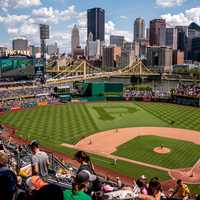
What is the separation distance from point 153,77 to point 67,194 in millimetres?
152369

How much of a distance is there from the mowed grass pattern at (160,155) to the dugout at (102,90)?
114 feet

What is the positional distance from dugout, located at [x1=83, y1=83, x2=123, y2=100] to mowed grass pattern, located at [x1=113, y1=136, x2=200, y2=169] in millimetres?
34768

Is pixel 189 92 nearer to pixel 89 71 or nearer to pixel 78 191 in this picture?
pixel 78 191

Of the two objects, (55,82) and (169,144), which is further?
(55,82)

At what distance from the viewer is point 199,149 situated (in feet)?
111

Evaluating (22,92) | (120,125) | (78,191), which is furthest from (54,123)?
(78,191)

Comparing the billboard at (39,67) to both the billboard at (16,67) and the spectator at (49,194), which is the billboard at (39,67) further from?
the spectator at (49,194)

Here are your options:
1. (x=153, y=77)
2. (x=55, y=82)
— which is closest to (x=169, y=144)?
(x=55, y=82)

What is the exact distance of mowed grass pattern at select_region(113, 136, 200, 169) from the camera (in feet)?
96.2

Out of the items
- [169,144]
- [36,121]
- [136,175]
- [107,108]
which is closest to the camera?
[136,175]

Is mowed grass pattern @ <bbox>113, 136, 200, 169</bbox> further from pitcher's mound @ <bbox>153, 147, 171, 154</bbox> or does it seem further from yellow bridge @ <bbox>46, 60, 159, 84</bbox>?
yellow bridge @ <bbox>46, 60, 159, 84</bbox>

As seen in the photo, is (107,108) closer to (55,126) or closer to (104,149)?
(55,126)

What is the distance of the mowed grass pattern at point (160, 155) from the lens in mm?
29328

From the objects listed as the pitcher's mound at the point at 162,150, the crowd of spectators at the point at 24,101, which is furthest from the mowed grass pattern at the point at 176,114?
the crowd of spectators at the point at 24,101
